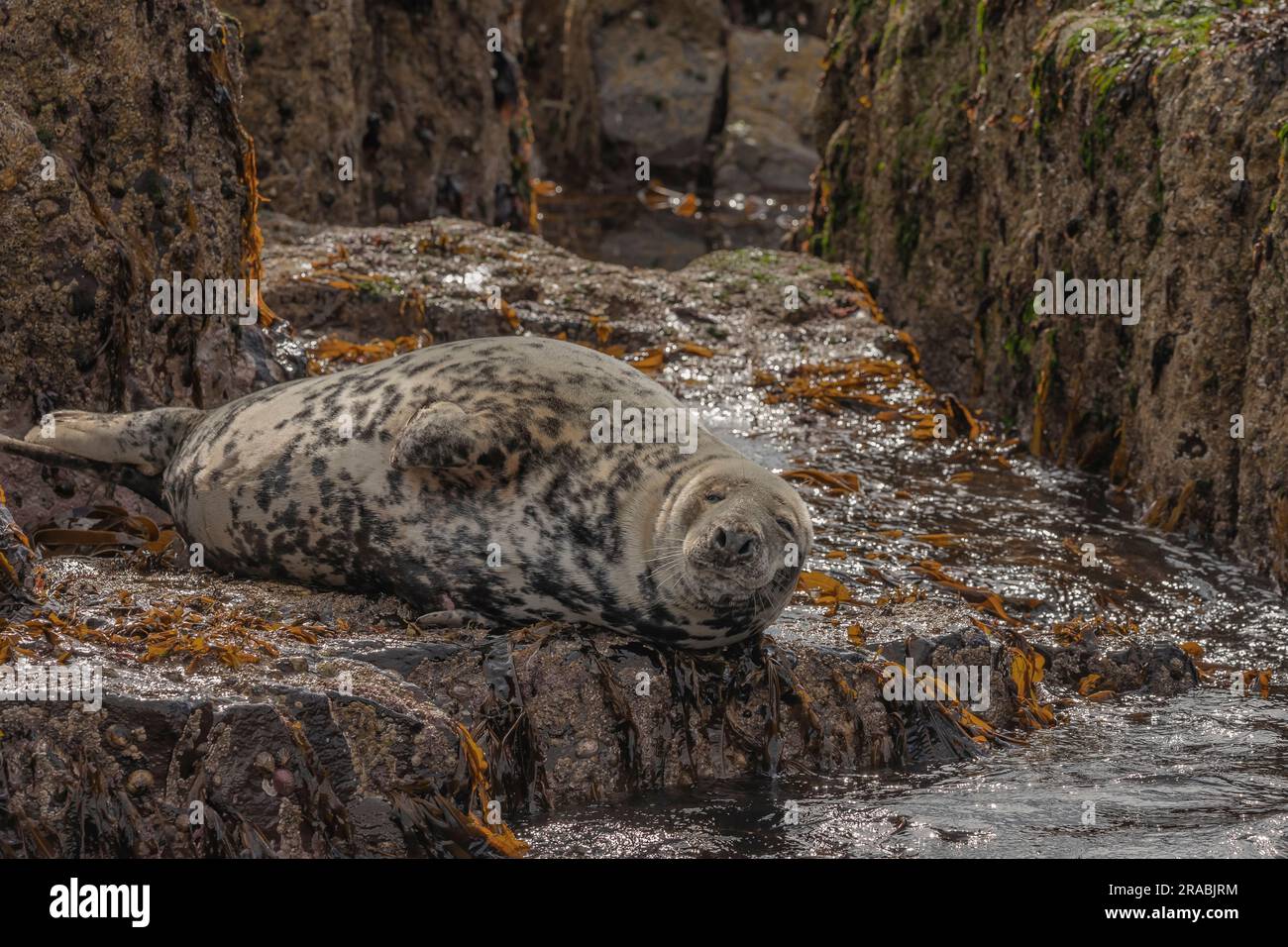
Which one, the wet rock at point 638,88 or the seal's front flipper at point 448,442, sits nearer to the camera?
the seal's front flipper at point 448,442

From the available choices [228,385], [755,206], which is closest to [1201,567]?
[228,385]

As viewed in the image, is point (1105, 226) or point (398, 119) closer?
point (1105, 226)

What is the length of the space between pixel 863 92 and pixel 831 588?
22.2ft

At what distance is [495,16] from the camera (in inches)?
547

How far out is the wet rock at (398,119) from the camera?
38.6 ft

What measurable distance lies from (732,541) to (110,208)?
317cm

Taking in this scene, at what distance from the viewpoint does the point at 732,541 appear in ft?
15.5
